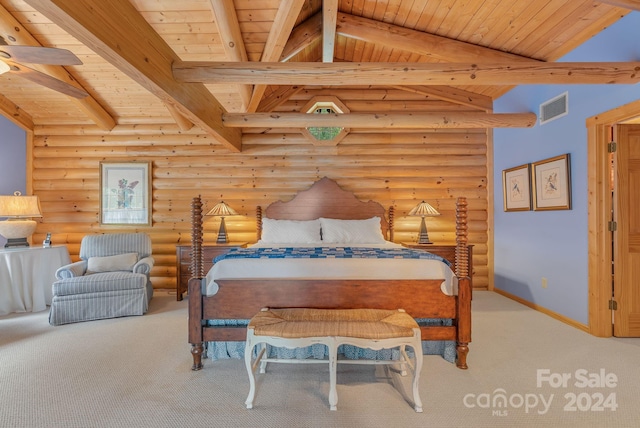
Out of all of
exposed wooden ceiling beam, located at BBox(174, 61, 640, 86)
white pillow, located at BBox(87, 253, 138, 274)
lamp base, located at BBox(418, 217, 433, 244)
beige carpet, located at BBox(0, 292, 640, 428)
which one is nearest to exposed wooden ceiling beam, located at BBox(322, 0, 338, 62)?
exposed wooden ceiling beam, located at BBox(174, 61, 640, 86)

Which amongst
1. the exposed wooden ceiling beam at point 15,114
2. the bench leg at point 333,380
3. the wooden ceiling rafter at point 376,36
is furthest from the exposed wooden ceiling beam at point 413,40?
the exposed wooden ceiling beam at point 15,114

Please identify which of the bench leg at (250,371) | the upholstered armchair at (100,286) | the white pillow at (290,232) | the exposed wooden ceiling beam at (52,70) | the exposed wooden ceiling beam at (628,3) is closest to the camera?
the bench leg at (250,371)

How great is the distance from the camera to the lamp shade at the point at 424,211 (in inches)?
170

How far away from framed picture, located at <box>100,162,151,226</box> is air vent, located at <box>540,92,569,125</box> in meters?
5.56

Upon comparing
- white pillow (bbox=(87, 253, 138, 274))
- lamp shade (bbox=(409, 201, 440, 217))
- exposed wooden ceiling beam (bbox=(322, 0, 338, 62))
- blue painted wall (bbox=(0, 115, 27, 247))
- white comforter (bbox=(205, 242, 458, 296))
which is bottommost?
white pillow (bbox=(87, 253, 138, 274))

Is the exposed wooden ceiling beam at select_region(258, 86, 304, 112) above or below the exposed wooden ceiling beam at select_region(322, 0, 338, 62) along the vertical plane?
below

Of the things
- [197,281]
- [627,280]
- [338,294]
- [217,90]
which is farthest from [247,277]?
[627,280]

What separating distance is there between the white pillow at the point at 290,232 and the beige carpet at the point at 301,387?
5.24 feet

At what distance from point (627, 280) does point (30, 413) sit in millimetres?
4975

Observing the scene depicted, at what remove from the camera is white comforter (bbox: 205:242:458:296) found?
7.80ft

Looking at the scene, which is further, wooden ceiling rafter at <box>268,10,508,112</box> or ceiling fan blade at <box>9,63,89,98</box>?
wooden ceiling rafter at <box>268,10,508,112</box>

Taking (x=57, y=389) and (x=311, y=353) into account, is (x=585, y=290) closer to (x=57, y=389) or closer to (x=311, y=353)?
(x=311, y=353)

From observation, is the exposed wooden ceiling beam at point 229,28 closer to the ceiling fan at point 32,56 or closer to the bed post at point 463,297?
the ceiling fan at point 32,56

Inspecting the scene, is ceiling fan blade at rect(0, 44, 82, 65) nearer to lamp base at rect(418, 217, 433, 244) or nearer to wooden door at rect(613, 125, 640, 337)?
lamp base at rect(418, 217, 433, 244)
